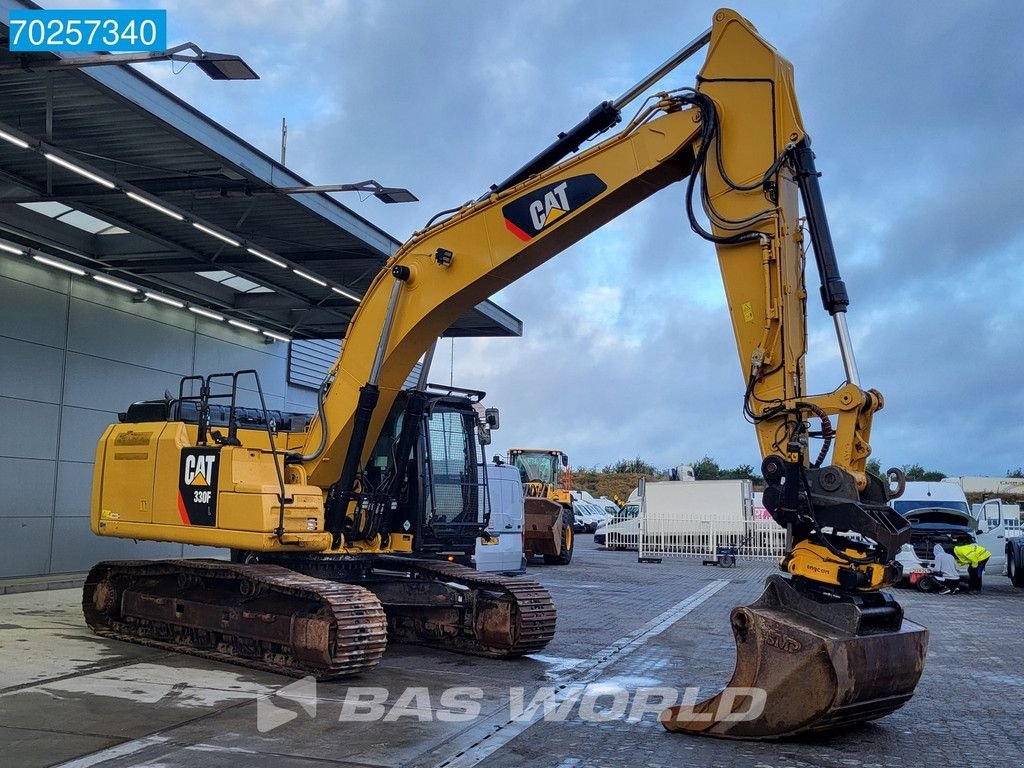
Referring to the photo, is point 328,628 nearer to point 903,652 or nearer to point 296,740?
point 296,740

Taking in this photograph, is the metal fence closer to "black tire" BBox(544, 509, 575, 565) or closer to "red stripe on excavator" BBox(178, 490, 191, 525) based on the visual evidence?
"black tire" BBox(544, 509, 575, 565)

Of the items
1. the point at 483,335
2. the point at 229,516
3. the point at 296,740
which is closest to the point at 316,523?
the point at 229,516

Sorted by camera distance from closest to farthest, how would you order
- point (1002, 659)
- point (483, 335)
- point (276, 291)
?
point (1002, 659)
point (276, 291)
point (483, 335)

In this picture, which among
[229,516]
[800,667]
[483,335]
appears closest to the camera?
[800,667]

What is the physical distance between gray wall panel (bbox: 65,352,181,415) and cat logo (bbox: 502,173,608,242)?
10.8 meters

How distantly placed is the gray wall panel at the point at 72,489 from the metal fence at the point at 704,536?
15689 millimetres

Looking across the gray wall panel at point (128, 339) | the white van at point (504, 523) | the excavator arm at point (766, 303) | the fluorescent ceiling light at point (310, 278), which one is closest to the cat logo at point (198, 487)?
the excavator arm at point (766, 303)

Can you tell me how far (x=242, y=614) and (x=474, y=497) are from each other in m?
2.79

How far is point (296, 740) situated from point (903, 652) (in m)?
3.99

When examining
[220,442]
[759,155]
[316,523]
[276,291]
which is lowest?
[316,523]

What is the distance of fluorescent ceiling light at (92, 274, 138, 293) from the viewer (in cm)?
1675

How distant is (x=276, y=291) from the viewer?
18.7 m

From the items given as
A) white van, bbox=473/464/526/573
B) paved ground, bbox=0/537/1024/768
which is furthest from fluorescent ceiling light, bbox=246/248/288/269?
paved ground, bbox=0/537/1024/768

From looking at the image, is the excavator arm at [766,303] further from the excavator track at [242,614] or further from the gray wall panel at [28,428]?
the gray wall panel at [28,428]
